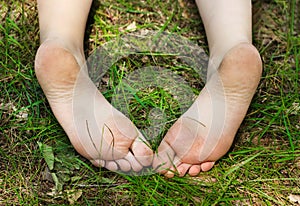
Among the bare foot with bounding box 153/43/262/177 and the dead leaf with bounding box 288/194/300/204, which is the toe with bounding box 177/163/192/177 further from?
the dead leaf with bounding box 288/194/300/204

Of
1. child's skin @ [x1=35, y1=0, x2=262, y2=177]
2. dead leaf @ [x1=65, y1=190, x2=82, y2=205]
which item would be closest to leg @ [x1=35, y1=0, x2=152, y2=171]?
child's skin @ [x1=35, y1=0, x2=262, y2=177]

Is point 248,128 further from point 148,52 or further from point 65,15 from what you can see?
point 65,15

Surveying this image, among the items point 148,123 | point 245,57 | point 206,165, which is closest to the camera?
point 245,57

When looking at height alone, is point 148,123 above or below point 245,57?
below

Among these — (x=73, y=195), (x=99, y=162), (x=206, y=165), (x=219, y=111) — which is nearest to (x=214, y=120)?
(x=219, y=111)

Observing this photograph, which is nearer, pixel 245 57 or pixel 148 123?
pixel 245 57

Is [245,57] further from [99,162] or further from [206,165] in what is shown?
[99,162]
